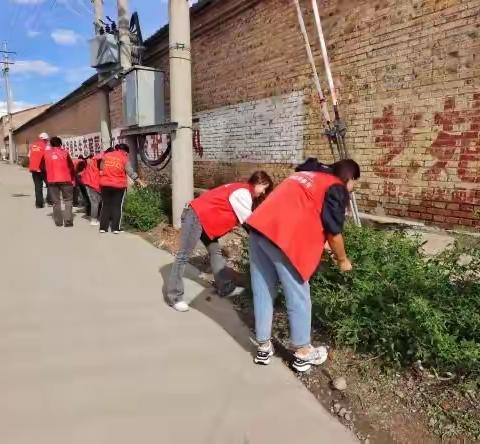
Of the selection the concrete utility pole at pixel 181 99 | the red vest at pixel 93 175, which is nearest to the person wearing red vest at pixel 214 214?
the concrete utility pole at pixel 181 99

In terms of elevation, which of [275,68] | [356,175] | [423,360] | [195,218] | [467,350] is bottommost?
[423,360]

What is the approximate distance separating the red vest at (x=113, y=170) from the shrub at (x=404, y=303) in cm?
473

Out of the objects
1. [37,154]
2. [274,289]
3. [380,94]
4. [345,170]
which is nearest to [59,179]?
[37,154]

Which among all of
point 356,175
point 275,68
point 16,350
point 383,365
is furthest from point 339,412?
point 275,68

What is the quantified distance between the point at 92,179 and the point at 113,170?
1.29 meters

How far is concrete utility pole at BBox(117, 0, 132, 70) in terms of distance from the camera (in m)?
9.14

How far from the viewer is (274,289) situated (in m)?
3.18

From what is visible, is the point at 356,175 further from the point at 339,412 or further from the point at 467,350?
the point at 339,412

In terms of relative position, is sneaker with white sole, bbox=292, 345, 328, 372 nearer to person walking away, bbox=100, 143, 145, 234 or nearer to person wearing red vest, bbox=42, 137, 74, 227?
person walking away, bbox=100, 143, 145, 234

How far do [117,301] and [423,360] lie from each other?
282 cm

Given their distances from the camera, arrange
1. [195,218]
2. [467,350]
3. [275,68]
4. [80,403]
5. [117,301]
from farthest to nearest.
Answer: [275,68], [117,301], [195,218], [80,403], [467,350]

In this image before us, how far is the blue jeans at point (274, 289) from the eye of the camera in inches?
116

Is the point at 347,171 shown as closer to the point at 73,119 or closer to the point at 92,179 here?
the point at 92,179

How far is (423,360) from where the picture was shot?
2791 mm
